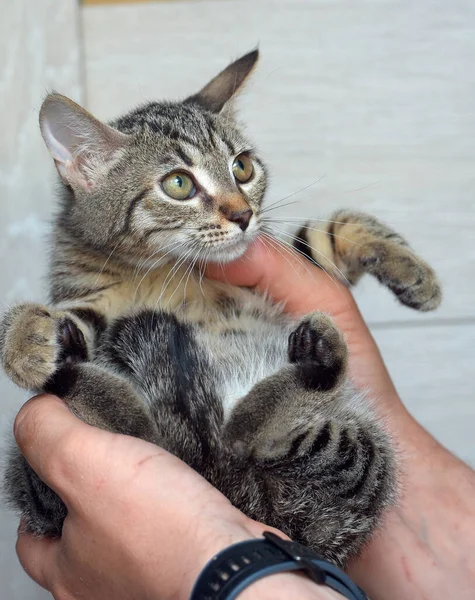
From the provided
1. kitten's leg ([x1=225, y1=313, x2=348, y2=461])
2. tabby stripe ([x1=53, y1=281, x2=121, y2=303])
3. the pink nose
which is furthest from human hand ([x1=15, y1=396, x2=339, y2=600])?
the pink nose

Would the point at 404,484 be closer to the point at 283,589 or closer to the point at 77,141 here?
the point at 283,589

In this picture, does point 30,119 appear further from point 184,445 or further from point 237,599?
point 237,599

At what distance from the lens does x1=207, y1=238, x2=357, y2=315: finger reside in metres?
0.99

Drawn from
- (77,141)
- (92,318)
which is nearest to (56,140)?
(77,141)

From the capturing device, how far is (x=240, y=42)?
1390 mm

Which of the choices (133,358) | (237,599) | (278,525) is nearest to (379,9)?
(133,358)

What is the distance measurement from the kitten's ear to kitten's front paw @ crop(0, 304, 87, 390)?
25 cm

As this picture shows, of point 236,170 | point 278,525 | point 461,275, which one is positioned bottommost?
point 278,525

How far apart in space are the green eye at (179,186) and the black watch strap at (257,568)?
0.52 m

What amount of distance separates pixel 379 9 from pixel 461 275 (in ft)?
2.07

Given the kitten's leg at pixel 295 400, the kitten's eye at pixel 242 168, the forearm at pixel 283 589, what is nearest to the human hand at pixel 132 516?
the forearm at pixel 283 589

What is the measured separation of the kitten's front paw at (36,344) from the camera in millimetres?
753

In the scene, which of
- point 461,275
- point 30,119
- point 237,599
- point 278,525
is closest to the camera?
point 237,599

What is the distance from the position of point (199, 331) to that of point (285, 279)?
0.61ft
